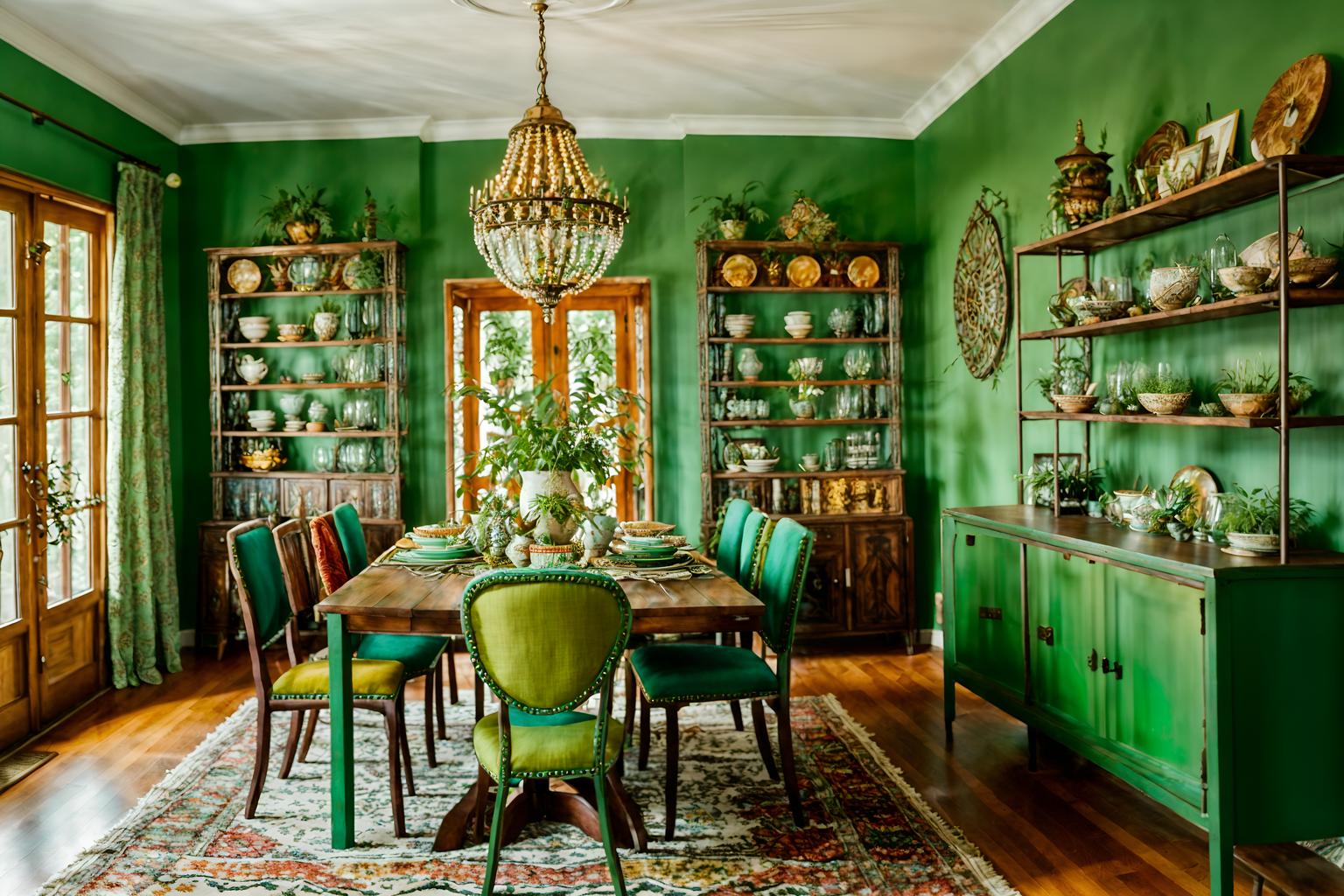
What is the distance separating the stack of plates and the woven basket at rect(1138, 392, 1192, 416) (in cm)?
168

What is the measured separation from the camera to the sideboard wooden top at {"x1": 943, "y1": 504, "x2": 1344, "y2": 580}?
2.43 m

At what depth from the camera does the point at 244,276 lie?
18.0 ft

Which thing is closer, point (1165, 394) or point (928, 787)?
point (1165, 394)

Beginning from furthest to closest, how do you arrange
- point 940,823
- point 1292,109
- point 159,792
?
point 159,792
point 940,823
point 1292,109

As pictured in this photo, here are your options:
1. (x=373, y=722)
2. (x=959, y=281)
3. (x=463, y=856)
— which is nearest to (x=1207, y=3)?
(x=959, y=281)

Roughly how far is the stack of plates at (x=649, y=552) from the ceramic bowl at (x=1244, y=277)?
1.97m

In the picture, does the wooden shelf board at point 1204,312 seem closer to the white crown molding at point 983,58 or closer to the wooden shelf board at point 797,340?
Answer: the white crown molding at point 983,58

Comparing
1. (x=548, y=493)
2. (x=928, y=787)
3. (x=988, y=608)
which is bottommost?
(x=928, y=787)

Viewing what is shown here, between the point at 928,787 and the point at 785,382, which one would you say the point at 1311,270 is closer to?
the point at 928,787

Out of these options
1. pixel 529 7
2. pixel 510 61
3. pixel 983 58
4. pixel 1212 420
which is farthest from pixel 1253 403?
pixel 510 61

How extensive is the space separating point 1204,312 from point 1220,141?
615 millimetres

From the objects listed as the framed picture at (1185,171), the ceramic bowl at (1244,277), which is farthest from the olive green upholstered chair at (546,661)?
the framed picture at (1185,171)

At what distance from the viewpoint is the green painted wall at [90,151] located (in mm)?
4055

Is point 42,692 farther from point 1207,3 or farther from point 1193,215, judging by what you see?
point 1207,3
